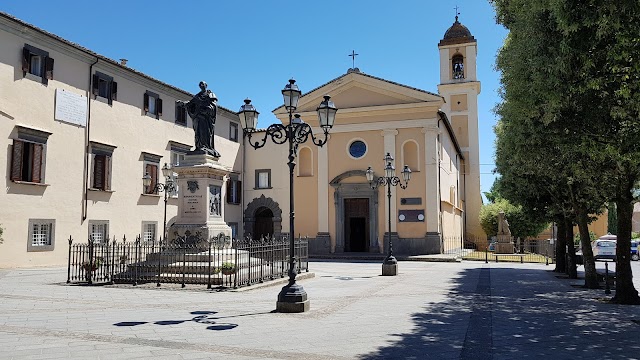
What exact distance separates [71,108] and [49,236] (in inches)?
226

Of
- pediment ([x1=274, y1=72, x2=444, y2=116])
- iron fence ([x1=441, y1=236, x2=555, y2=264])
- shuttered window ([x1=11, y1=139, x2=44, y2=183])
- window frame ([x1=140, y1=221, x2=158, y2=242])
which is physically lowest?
iron fence ([x1=441, y1=236, x2=555, y2=264])

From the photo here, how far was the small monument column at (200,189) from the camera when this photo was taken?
14.0 meters

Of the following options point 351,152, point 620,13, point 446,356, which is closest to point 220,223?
point 446,356

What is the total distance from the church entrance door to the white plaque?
52.7 feet

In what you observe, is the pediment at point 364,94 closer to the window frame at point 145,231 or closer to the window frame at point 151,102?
the window frame at point 151,102

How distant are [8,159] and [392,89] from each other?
2098 cm

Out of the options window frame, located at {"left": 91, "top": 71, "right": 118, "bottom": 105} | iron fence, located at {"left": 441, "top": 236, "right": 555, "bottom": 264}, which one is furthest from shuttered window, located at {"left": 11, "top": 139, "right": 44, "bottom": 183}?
iron fence, located at {"left": 441, "top": 236, "right": 555, "bottom": 264}

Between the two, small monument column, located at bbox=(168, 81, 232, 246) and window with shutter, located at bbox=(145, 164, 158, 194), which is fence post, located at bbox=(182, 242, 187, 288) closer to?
small monument column, located at bbox=(168, 81, 232, 246)

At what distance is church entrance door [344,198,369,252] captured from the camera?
3092cm

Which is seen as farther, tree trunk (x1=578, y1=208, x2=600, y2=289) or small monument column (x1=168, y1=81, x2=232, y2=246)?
tree trunk (x1=578, y1=208, x2=600, y2=289)

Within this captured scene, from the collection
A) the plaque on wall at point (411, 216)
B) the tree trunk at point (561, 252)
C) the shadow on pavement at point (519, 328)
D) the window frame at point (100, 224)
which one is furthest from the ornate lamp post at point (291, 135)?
the plaque on wall at point (411, 216)

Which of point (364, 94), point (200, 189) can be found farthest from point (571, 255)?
point (364, 94)

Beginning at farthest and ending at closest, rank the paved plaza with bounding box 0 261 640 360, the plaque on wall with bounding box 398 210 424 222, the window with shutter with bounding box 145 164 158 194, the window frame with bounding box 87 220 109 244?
the plaque on wall with bounding box 398 210 424 222 → the window with shutter with bounding box 145 164 158 194 → the window frame with bounding box 87 220 109 244 → the paved plaza with bounding box 0 261 640 360

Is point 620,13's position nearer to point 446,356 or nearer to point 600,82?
point 600,82
